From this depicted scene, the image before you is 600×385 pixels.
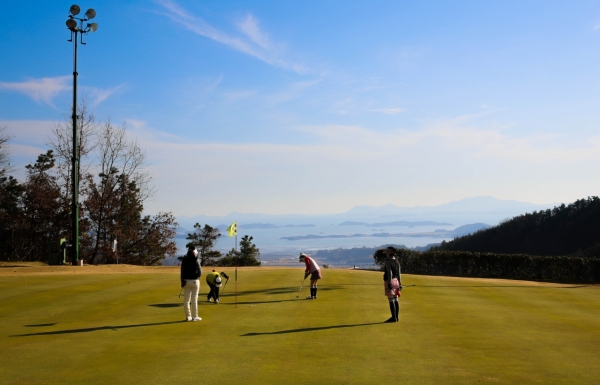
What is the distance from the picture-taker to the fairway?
10070 millimetres

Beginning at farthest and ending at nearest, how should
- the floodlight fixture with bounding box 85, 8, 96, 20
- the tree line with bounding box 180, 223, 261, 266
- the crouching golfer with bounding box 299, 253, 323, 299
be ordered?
the tree line with bounding box 180, 223, 261, 266
the floodlight fixture with bounding box 85, 8, 96, 20
the crouching golfer with bounding box 299, 253, 323, 299

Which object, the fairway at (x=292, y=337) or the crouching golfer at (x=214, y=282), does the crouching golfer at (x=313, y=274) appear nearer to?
the fairway at (x=292, y=337)

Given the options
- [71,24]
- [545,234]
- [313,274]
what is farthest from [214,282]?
[545,234]

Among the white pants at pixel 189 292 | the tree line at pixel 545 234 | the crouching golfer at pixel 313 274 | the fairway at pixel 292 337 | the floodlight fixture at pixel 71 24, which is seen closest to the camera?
the fairway at pixel 292 337

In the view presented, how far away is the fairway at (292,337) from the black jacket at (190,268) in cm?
133

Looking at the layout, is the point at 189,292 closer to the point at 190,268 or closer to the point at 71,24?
the point at 190,268

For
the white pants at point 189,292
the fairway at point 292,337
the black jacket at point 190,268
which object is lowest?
the fairway at point 292,337

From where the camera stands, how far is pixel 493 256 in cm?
4034

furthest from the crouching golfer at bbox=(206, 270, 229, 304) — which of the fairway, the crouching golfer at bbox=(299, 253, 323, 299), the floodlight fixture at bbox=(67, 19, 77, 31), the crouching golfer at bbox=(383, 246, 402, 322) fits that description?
the floodlight fixture at bbox=(67, 19, 77, 31)

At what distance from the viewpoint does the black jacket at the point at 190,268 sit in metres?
15.4

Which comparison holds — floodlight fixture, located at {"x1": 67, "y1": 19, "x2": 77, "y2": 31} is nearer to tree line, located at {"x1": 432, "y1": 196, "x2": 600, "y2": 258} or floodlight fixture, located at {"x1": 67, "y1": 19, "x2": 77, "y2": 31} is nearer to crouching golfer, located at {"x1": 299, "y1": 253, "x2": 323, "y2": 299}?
crouching golfer, located at {"x1": 299, "y1": 253, "x2": 323, "y2": 299}

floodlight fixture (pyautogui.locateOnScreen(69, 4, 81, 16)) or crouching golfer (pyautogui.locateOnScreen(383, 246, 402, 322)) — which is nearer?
crouching golfer (pyautogui.locateOnScreen(383, 246, 402, 322))

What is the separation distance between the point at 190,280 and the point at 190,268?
34cm

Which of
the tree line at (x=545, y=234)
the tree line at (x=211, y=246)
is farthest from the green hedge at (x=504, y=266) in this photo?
the tree line at (x=545, y=234)
